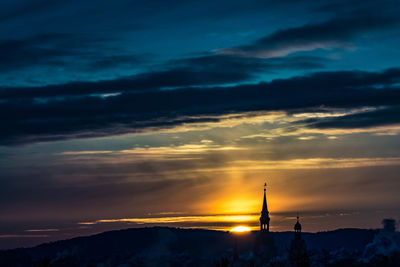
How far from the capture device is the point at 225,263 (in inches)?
4594

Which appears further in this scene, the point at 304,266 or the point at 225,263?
the point at 304,266

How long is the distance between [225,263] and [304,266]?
66.5m

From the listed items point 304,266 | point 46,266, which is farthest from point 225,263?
point 304,266

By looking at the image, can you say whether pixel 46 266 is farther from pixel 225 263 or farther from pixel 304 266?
pixel 304 266

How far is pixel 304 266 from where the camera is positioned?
179 meters

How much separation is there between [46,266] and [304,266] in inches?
3286

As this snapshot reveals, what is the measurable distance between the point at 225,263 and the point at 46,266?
88.1ft

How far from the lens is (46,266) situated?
363 ft

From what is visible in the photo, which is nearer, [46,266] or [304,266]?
[46,266]
